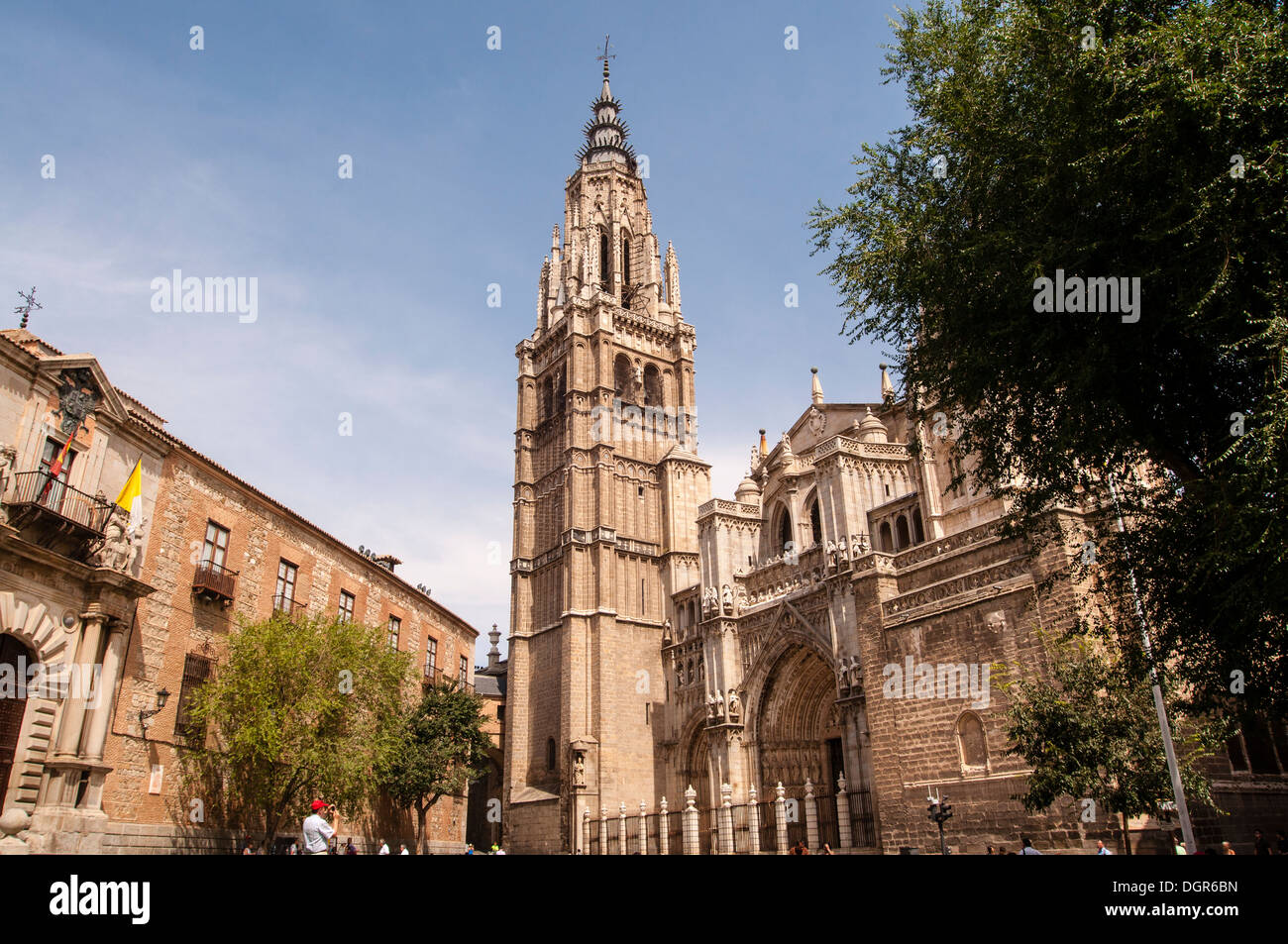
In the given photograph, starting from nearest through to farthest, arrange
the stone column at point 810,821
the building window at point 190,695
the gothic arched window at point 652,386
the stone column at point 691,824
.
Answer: the building window at point 190,695, the stone column at point 810,821, the stone column at point 691,824, the gothic arched window at point 652,386

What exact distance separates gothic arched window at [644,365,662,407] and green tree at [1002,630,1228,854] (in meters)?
35.0

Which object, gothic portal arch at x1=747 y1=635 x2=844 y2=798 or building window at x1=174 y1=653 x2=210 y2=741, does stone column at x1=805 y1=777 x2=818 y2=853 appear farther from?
building window at x1=174 y1=653 x2=210 y2=741

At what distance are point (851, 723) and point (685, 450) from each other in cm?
2383

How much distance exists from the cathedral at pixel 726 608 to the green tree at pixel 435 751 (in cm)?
663

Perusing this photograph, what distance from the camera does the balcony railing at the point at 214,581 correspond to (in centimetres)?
2141

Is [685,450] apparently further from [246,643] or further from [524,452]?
[246,643]

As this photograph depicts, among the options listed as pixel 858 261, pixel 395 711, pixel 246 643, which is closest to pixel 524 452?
pixel 395 711

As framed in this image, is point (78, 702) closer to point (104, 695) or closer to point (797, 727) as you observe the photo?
point (104, 695)

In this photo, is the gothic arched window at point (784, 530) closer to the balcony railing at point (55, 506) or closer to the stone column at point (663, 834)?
the stone column at point (663, 834)

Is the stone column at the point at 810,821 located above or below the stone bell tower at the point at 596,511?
below

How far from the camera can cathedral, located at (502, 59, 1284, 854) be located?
22.0 m

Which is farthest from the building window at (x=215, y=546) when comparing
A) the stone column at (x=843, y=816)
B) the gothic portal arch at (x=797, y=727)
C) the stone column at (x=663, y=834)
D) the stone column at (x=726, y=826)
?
the stone column at (x=663, y=834)

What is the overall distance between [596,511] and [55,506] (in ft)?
93.4

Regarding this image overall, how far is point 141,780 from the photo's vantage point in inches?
747
